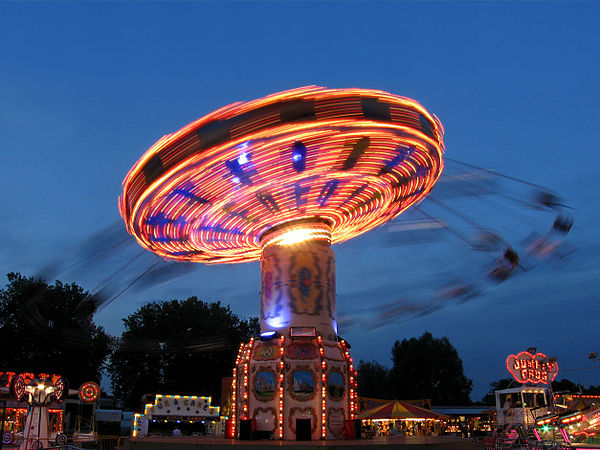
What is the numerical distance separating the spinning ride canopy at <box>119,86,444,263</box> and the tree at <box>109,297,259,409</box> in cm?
3488

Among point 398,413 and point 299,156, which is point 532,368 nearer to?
point 398,413

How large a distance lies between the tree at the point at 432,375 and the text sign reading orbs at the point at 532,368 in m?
47.3

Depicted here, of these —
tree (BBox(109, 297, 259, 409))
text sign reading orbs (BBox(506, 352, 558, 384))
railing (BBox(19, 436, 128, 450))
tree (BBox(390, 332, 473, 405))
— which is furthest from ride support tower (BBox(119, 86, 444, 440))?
tree (BBox(390, 332, 473, 405))

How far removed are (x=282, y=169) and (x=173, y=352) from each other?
144 feet

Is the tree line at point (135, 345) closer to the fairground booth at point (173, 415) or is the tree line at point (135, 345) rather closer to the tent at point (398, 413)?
the fairground booth at point (173, 415)

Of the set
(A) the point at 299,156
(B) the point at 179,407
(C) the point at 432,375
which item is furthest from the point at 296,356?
(C) the point at 432,375

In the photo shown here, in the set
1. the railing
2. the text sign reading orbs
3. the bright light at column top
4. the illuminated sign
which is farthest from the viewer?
the illuminated sign

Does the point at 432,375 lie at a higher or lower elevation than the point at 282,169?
lower

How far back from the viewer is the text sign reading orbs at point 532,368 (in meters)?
30.1

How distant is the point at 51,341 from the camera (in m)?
51.7

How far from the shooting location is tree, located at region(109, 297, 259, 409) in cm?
5609

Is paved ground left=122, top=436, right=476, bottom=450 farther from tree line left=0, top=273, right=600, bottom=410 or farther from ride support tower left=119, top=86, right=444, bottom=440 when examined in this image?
tree line left=0, top=273, right=600, bottom=410

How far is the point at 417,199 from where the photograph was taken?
22859 millimetres

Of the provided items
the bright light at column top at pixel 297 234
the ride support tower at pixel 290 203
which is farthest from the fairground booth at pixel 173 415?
the bright light at column top at pixel 297 234
